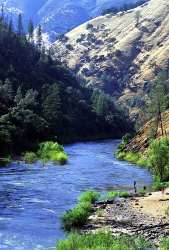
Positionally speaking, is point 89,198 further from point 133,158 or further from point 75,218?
point 133,158

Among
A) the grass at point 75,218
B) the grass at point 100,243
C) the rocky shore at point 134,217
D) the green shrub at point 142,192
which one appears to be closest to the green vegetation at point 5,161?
the green shrub at point 142,192

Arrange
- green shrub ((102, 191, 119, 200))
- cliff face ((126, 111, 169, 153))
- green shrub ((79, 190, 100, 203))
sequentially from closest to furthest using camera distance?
green shrub ((79, 190, 100, 203)), green shrub ((102, 191, 119, 200)), cliff face ((126, 111, 169, 153))

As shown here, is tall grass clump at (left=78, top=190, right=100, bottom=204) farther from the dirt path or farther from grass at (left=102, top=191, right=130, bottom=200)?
the dirt path

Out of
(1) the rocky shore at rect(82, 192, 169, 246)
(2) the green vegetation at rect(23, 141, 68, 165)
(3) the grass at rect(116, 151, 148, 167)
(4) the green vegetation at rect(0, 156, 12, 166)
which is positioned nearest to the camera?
(1) the rocky shore at rect(82, 192, 169, 246)

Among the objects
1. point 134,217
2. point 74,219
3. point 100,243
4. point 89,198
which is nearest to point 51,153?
point 89,198

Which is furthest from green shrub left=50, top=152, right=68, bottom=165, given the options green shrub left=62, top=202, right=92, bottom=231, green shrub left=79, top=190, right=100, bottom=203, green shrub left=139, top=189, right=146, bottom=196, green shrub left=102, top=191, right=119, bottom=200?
green shrub left=62, top=202, right=92, bottom=231

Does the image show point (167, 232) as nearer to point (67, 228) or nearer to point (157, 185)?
point (67, 228)

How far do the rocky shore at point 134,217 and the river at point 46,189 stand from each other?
5078 millimetres

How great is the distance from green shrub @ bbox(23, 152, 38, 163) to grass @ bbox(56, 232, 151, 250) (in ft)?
273

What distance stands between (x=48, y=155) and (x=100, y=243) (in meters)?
93.9

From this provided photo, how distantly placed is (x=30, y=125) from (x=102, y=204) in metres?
96.7

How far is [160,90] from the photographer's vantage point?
573 ft

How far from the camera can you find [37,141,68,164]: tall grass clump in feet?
448

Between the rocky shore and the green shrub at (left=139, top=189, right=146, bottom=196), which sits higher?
the green shrub at (left=139, top=189, right=146, bottom=196)
